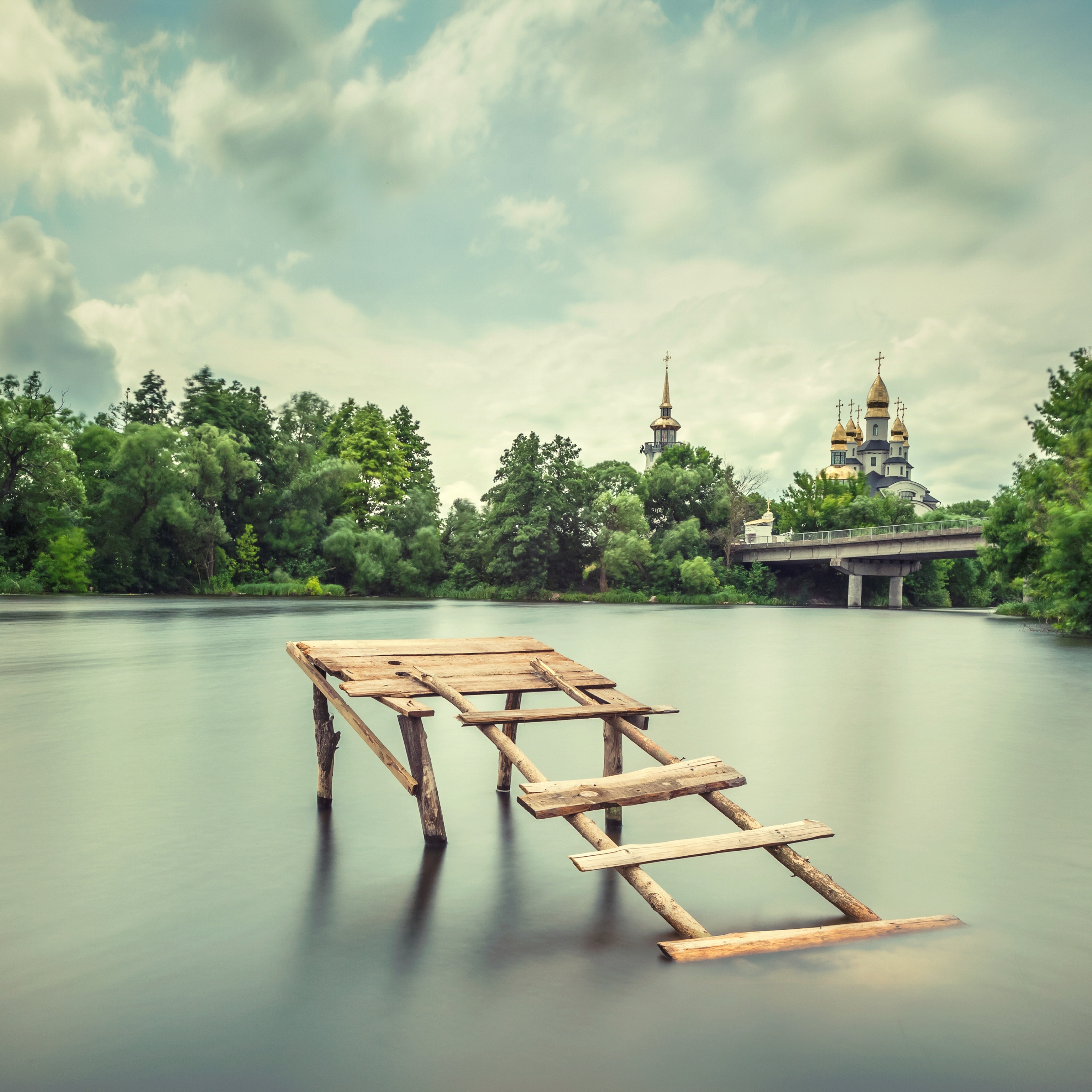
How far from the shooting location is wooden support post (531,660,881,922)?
544 cm

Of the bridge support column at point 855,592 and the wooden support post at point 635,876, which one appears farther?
the bridge support column at point 855,592

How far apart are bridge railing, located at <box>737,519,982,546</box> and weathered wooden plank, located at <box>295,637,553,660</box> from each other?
191 ft

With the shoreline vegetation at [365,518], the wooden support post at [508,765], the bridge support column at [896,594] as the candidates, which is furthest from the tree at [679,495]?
the wooden support post at [508,765]

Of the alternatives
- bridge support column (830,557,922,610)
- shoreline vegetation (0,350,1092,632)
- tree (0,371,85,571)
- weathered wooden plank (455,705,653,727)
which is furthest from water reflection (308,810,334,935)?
bridge support column (830,557,922,610)

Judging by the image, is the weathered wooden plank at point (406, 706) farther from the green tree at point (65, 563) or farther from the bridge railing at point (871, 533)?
the bridge railing at point (871, 533)

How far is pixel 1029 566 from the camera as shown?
43031 mm

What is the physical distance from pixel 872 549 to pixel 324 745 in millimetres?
67749

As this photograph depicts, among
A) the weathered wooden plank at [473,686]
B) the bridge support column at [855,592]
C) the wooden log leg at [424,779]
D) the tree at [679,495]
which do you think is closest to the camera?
the wooden log leg at [424,779]

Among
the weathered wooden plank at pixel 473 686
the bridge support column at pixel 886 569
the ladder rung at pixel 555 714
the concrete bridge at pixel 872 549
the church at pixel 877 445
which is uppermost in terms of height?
the church at pixel 877 445

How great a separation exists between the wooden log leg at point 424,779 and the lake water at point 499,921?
207 millimetres

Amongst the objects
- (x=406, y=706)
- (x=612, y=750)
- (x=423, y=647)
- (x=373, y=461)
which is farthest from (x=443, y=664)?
(x=373, y=461)

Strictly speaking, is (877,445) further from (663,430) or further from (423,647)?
(423,647)

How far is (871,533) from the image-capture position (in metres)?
73.2

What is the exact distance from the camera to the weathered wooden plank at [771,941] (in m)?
5.00
